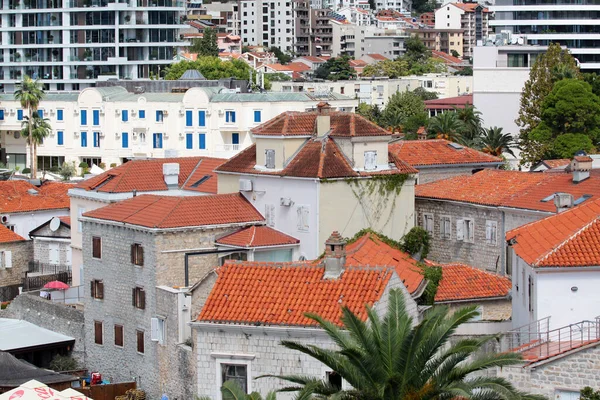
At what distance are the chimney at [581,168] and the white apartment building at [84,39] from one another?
97355 millimetres

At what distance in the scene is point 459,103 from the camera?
5773 inches

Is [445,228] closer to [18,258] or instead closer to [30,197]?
[18,258]

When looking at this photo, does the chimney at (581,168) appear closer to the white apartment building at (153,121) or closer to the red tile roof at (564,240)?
the red tile roof at (564,240)

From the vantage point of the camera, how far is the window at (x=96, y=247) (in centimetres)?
5050

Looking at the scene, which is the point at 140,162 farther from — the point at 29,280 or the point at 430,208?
the point at 430,208

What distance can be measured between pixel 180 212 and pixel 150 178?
475 inches

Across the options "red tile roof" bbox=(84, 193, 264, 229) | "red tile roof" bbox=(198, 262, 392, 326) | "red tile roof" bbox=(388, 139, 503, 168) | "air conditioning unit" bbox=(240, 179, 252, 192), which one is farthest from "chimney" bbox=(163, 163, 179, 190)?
"red tile roof" bbox=(198, 262, 392, 326)

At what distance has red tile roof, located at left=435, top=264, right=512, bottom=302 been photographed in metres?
46.3

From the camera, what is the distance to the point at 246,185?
54.3 meters

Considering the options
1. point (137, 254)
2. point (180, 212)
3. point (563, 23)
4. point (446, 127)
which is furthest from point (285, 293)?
point (563, 23)

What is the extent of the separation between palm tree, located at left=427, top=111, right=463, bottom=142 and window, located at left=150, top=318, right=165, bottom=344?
42627mm

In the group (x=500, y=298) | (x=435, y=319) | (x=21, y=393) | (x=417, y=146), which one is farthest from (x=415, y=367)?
(x=417, y=146)

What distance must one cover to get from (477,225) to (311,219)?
21.2 ft

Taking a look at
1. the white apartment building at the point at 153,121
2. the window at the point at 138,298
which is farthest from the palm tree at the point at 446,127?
the window at the point at 138,298
